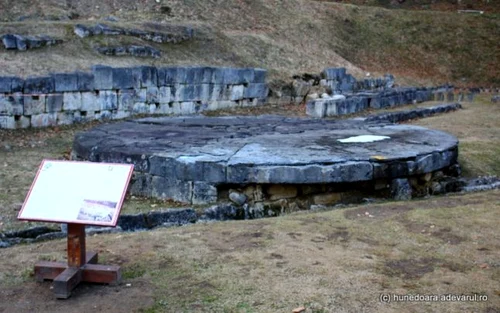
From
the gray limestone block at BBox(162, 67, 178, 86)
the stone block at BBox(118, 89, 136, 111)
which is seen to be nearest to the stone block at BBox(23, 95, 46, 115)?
the stone block at BBox(118, 89, 136, 111)

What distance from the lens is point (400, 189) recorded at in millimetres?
9383

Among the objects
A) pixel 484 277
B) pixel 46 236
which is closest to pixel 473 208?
pixel 484 277

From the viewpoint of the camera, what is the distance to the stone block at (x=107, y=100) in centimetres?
1578

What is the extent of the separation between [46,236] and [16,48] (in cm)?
1131

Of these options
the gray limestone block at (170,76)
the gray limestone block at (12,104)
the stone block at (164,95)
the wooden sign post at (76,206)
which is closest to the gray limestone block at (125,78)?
the stone block at (164,95)

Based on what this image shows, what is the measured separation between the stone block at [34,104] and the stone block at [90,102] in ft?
3.79

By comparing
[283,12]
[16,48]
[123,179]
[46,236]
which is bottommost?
[46,236]

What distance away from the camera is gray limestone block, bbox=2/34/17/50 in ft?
55.5

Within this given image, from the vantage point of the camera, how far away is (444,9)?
39438 mm

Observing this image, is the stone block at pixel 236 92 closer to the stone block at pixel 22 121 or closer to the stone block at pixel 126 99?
the stone block at pixel 126 99

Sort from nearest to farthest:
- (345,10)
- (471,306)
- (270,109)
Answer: (471,306), (270,109), (345,10)

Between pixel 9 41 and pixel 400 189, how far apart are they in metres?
12.4

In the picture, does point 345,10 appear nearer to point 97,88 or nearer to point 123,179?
point 97,88

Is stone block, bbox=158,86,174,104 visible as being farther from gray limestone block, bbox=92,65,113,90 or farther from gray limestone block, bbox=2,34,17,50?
gray limestone block, bbox=2,34,17,50
